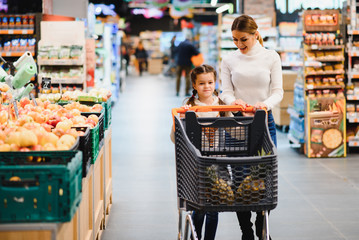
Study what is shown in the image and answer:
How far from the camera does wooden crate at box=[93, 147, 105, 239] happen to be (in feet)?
14.0

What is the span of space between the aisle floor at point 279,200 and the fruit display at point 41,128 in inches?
43.2

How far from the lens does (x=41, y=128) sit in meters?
3.49

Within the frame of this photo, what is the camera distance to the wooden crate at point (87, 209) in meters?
3.48

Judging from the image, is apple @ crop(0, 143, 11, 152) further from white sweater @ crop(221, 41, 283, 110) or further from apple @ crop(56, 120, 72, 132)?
white sweater @ crop(221, 41, 283, 110)

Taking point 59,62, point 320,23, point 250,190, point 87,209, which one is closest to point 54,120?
point 87,209

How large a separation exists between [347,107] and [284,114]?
220 cm

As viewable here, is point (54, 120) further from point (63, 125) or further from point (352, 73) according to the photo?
point (352, 73)

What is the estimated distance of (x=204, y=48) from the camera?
2208 cm

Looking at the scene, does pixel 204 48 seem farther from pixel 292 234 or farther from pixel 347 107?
pixel 292 234

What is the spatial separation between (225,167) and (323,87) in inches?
217

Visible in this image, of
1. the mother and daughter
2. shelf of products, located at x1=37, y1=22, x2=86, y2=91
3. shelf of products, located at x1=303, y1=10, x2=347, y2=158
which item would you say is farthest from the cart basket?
shelf of products, located at x1=37, y1=22, x2=86, y2=91

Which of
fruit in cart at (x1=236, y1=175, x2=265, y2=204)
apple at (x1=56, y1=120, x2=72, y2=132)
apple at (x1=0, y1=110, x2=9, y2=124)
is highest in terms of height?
apple at (x1=0, y1=110, x2=9, y2=124)

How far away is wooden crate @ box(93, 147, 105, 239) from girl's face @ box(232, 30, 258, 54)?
4.48ft

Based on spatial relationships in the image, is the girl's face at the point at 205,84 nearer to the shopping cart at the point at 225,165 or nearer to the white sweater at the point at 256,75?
the white sweater at the point at 256,75
